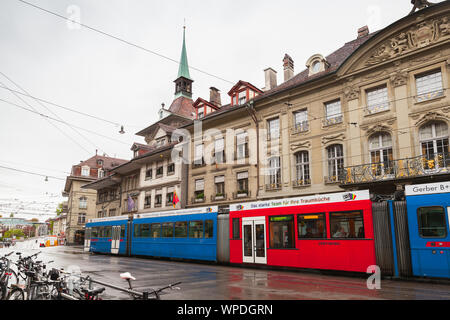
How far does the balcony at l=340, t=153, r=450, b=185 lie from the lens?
1570 centimetres

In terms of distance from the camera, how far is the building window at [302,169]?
2144 centimetres

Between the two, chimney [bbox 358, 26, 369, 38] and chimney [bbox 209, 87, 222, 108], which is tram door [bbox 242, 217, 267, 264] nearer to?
chimney [bbox 358, 26, 369, 38]

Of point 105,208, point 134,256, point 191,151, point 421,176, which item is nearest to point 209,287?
point 421,176

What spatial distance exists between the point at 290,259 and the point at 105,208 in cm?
3571

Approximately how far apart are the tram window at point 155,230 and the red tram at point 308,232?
666 centimetres

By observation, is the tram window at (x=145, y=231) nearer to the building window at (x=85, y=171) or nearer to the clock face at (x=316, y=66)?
the clock face at (x=316, y=66)

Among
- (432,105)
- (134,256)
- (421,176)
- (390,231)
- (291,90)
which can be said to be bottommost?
(134,256)

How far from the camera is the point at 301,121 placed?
22.5 meters

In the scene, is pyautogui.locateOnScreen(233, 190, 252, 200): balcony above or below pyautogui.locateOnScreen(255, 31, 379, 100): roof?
below

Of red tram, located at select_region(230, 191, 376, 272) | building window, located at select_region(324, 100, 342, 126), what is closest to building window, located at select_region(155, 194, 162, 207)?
red tram, located at select_region(230, 191, 376, 272)

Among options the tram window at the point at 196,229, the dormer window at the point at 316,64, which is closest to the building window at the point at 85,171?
the tram window at the point at 196,229

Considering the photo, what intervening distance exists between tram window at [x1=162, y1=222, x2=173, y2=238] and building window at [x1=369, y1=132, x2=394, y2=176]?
11.9 meters
